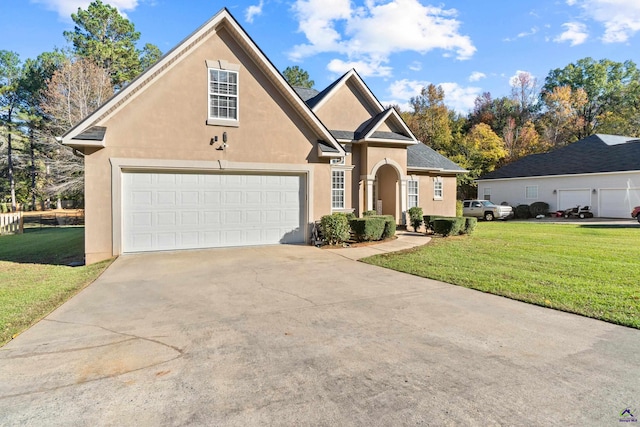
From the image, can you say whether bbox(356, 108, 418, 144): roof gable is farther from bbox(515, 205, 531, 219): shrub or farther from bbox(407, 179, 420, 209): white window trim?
bbox(515, 205, 531, 219): shrub

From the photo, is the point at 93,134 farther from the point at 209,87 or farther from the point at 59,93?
the point at 59,93

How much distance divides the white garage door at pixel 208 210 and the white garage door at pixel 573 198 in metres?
25.9

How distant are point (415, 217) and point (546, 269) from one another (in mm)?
8968

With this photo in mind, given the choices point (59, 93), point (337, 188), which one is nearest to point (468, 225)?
point (337, 188)

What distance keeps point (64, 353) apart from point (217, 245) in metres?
7.63

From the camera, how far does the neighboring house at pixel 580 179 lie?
25.4 metres

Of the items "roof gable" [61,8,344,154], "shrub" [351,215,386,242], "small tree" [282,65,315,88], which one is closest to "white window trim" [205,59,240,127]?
"roof gable" [61,8,344,154]

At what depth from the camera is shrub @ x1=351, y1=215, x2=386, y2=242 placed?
42.8 feet

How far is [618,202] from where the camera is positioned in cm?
2561

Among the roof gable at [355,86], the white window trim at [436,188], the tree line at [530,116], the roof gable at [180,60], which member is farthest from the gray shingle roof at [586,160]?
the roof gable at [180,60]

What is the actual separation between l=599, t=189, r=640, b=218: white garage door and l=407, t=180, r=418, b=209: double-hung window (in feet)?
55.4

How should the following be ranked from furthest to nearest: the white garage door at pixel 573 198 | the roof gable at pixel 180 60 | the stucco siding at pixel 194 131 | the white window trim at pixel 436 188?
the white garage door at pixel 573 198, the white window trim at pixel 436 188, the stucco siding at pixel 194 131, the roof gable at pixel 180 60

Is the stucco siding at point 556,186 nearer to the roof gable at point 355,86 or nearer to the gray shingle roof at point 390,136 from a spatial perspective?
the gray shingle roof at point 390,136

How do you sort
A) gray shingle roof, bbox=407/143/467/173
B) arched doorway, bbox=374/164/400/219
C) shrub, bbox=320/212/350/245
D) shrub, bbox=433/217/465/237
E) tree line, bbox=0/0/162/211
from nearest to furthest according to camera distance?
shrub, bbox=320/212/350/245 < shrub, bbox=433/217/465/237 < arched doorway, bbox=374/164/400/219 < gray shingle roof, bbox=407/143/467/173 < tree line, bbox=0/0/162/211
